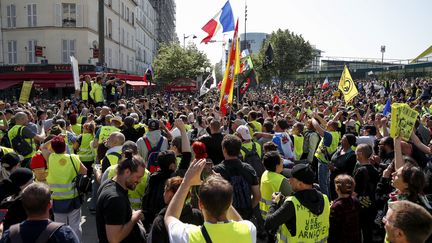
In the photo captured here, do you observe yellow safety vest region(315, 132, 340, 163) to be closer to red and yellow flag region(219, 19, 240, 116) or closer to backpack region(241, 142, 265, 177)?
backpack region(241, 142, 265, 177)

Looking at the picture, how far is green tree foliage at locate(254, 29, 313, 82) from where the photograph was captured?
181 ft

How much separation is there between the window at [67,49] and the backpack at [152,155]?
2949cm

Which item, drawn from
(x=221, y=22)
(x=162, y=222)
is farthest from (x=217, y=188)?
(x=221, y=22)

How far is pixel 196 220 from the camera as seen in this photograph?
3.43m

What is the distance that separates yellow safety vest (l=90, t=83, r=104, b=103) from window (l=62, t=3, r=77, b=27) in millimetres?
22439

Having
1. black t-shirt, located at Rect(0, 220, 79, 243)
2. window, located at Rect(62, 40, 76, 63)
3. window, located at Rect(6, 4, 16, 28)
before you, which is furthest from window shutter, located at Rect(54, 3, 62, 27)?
black t-shirt, located at Rect(0, 220, 79, 243)

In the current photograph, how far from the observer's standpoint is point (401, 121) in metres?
4.90

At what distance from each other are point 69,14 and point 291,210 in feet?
113

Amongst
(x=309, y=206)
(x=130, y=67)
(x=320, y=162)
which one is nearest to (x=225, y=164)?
(x=309, y=206)

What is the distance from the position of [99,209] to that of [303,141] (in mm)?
5517

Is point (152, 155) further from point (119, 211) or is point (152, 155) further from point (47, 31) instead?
point (47, 31)

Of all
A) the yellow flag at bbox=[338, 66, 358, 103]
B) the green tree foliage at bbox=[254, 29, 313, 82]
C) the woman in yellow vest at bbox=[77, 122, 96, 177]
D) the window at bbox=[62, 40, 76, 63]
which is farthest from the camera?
the green tree foliage at bbox=[254, 29, 313, 82]

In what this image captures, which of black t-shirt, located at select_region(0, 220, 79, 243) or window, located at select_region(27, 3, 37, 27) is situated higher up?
window, located at select_region(27, 3, 37, 27)

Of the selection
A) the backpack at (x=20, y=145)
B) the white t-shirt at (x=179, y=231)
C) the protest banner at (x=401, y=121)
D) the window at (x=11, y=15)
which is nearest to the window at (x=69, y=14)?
the window at (x=11, y=15)
